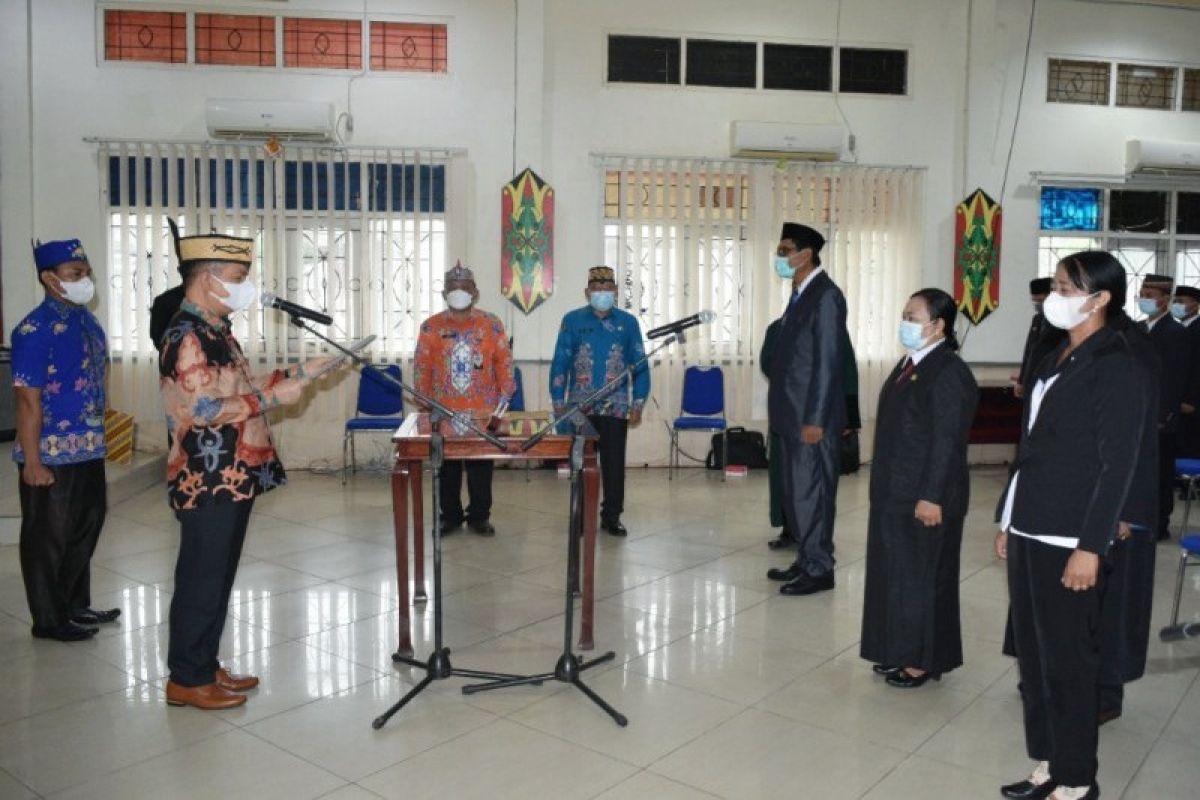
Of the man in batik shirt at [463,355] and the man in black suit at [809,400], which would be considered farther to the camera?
the man in batik shirt at [463,355]

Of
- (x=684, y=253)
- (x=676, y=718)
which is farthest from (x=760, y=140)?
(x=676, y=718)

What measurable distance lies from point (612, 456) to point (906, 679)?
2.52 m

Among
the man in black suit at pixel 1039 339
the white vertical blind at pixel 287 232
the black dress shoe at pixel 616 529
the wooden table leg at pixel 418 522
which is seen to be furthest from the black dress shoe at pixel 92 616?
the man in black suit at pixel 1039 339

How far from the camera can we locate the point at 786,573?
16.4 ft

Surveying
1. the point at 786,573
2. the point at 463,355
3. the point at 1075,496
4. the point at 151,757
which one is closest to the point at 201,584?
the point at 151,757

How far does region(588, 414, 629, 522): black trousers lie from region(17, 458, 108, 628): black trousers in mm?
2633

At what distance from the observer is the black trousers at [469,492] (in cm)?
576

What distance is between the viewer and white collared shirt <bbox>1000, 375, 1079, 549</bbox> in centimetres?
253

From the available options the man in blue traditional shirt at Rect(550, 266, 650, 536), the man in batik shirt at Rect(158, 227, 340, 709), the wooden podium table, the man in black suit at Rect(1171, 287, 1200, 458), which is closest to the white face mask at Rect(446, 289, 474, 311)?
the man in blue traditional shirt at Rect(550, 266, 650, 536)

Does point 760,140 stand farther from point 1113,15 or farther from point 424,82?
point 1113,15

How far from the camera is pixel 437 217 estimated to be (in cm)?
804

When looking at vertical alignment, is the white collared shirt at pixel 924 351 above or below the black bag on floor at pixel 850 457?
above

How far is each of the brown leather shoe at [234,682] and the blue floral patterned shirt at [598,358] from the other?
2.58 metres

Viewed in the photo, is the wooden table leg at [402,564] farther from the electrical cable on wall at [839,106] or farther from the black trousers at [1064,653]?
the electrical cable on wall at [839,106]
